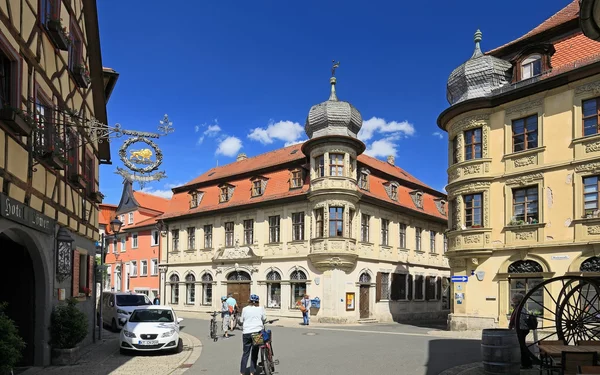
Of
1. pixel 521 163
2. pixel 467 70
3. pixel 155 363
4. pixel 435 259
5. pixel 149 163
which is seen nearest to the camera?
pixel 149 163

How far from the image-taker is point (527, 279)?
21.1 meters

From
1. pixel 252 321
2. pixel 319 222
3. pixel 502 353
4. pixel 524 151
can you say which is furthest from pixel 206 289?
pixel 502 353

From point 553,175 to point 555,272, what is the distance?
3627 mm

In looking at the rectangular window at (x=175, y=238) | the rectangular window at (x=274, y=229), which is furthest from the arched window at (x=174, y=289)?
the rectangular window at (x=274, y=229)

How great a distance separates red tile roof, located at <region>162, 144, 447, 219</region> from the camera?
3381cm

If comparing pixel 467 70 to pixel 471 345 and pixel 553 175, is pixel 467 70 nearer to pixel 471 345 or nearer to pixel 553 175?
pixel 553 175

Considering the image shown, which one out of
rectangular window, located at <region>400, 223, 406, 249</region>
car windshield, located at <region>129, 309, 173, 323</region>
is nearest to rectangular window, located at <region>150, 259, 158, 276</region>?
rectangular window, located at <region>400, 223, 406, 249</region>

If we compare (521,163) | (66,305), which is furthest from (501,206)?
(66,305)

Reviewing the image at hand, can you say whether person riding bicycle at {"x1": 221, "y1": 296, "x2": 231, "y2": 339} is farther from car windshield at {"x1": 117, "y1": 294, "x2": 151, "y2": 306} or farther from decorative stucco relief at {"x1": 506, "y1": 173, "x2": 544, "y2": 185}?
decorative stucco relief at {"x1": 506, "y1": 173, "x2": 544, "y2": 185}

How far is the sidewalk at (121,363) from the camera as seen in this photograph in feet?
39.9

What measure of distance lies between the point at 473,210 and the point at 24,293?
17.2m

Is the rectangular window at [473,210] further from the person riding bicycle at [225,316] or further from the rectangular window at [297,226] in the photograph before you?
the rectangular window at [297,226]

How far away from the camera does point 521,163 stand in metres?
21.6

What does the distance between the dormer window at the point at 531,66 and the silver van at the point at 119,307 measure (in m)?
18.8
